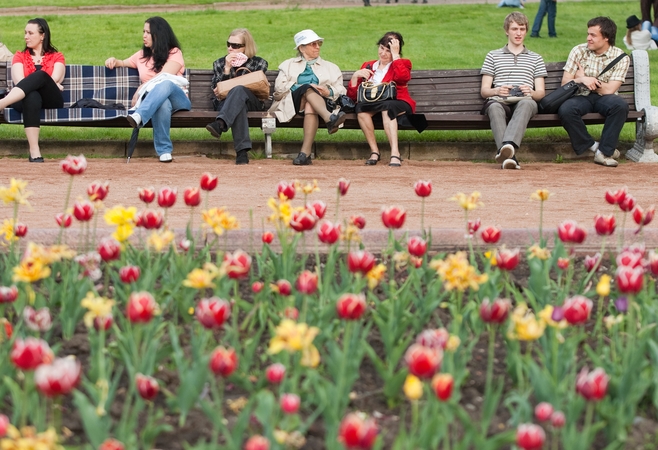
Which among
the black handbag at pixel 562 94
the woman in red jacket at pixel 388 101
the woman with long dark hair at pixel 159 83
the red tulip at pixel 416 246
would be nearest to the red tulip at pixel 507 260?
the red tulip at pixel 416 246

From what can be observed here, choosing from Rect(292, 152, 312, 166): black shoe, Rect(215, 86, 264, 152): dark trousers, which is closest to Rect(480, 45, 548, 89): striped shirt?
Rect(292, 152, 312, 166): black shoe

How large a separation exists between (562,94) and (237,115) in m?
3.09

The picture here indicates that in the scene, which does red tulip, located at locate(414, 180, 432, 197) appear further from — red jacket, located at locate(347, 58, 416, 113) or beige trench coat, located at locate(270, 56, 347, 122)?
red jacket, located at locate(347, 58, 416, 113)

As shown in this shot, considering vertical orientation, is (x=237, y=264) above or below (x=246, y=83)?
below

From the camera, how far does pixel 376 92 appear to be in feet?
32.0

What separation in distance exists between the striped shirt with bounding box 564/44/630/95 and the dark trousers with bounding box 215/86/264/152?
3167mm

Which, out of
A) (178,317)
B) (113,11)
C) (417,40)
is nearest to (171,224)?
(178,317)

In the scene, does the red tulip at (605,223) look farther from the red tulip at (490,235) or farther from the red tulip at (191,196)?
the red tulip at (191,196)

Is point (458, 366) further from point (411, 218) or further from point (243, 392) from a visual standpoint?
point (411, 218)

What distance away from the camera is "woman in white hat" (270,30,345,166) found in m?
9.68

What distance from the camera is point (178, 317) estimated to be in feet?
12.6

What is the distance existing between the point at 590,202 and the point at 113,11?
21.3 m

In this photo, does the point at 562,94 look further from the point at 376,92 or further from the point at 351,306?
the point at 351,306

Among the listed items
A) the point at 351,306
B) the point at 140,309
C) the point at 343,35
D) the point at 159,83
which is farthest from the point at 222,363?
the point at 343,35
